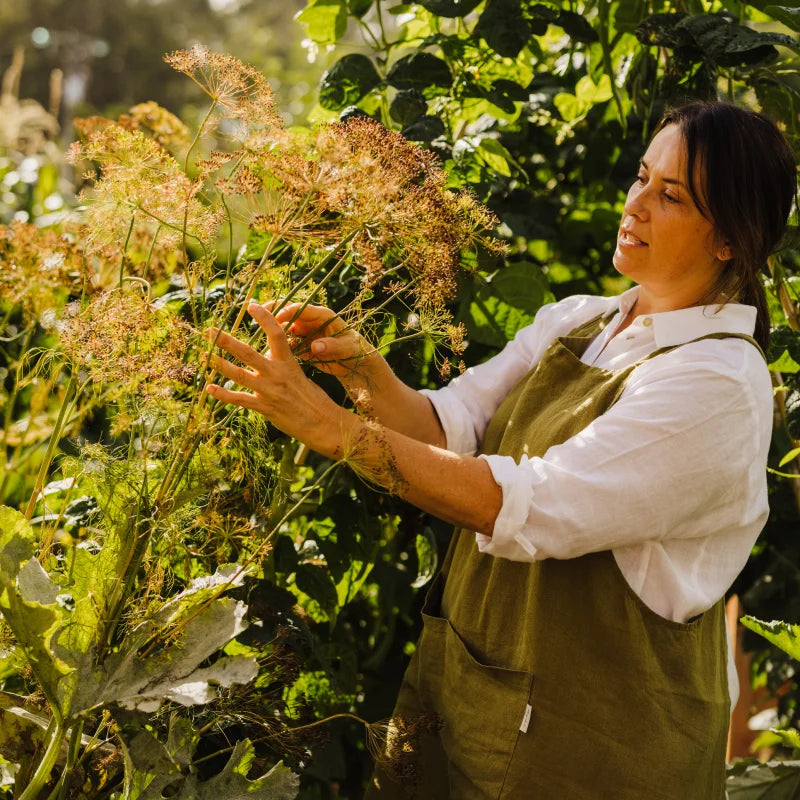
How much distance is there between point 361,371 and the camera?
3.60 feet

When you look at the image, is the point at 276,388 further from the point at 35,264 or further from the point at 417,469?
the point at 35,264

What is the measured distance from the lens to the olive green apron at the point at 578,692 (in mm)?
1041

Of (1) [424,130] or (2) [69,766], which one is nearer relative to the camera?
(2) [69,766]

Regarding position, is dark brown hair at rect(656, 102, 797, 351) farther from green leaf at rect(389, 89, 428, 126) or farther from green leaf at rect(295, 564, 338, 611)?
green leaf at rect(295, 564, 338, 611)

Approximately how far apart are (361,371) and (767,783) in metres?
0.94

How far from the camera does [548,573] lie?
1.06 metres

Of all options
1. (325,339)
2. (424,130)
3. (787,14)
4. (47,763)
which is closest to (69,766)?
(47,763)

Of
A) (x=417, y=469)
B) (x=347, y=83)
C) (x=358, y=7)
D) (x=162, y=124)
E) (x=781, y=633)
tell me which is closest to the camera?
(x=417, y=469)

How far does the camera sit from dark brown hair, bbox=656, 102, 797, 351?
105 centimetres

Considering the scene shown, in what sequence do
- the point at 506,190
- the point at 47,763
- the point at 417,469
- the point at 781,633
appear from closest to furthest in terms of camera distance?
the point at 47,763
the point at 417,469
the point at 781,633
the point at 506,190

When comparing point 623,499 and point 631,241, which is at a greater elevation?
A: point 631,241

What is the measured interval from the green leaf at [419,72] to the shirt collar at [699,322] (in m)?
0.58

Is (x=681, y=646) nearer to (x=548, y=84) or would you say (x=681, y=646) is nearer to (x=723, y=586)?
(x=723, y=586)

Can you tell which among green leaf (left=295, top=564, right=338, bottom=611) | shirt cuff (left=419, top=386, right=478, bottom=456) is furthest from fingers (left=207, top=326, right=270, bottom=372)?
green leaf (left=295, top=564, right=338, bottom=611)
